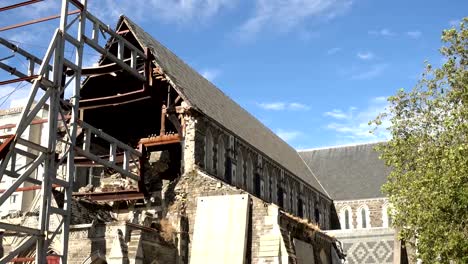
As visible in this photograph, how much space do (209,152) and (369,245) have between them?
12.7m

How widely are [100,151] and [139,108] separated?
3081 millimetres

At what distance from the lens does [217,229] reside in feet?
78.1

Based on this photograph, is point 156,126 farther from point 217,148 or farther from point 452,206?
point 452,206

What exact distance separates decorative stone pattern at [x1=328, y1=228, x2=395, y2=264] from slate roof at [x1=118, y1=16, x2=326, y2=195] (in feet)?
22.4

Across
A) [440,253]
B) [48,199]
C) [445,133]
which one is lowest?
[440,253]

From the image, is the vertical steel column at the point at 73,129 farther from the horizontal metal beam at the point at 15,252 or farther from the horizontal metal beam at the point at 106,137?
the horizontal metal beam at the point at 106,137

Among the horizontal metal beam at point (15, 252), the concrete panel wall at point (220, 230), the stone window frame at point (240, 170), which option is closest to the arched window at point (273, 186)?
the stone window frame at point (240, 170)

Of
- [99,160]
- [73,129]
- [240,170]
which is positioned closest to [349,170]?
[240,170]

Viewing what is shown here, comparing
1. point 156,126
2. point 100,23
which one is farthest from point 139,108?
point 100,23

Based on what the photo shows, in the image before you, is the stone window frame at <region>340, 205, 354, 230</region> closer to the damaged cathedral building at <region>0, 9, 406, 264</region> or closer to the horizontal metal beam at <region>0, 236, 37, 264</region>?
the damaged cathedral building at <region>0, 9, 406, 264</region>

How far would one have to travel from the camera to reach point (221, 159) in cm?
2891

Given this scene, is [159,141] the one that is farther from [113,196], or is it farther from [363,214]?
[363,214]

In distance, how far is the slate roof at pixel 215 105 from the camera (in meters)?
27.4

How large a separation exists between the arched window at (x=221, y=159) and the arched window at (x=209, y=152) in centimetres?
94
